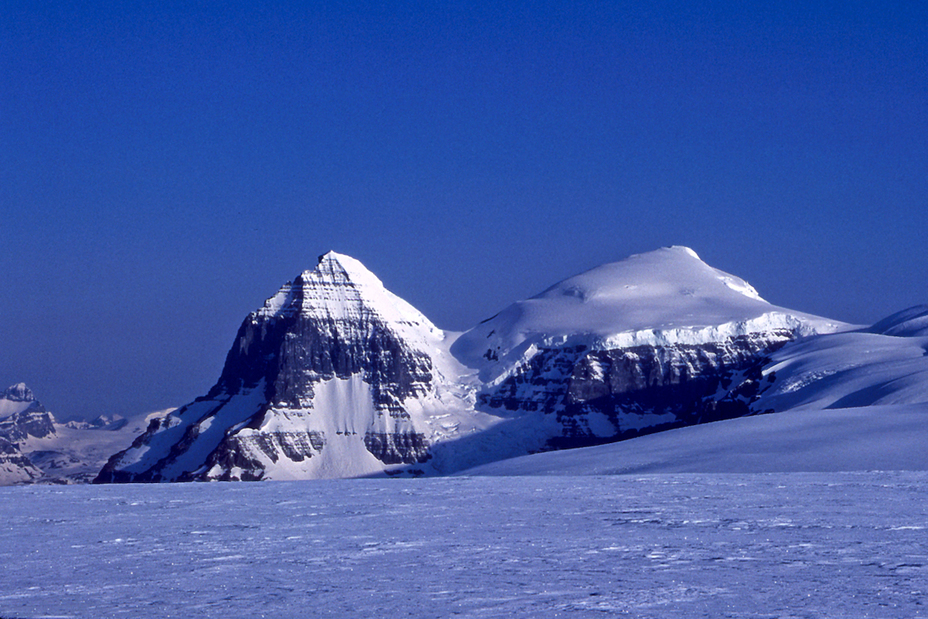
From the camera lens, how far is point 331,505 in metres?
25.5

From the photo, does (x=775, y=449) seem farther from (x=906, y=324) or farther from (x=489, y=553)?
(x=906, y=324)

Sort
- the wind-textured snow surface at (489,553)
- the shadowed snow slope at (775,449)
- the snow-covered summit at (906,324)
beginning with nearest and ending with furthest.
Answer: the wind-textured snow surface at (489,553), the shadowed snow slope at (775,449), the snow-covered summit at (906,324)

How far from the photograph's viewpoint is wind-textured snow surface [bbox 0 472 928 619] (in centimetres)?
1425

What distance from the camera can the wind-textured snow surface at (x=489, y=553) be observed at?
14250mm

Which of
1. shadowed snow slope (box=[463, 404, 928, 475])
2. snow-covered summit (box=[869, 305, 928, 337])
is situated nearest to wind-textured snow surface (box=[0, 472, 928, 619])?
shadowed snow slope (box=[463, 404, 928, 475])

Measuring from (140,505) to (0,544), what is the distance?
6.12 metres

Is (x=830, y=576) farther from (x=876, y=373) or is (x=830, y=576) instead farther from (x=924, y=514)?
(x=876, y=373)

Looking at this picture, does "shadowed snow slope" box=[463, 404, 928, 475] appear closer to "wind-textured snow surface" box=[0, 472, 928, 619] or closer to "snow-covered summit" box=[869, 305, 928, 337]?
"wind-textured snow surface" box=[0, 472, 928, 619]

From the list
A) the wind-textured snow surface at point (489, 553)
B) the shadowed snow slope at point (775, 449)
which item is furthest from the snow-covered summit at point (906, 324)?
the wind-textured snow surface at point (489, 553)

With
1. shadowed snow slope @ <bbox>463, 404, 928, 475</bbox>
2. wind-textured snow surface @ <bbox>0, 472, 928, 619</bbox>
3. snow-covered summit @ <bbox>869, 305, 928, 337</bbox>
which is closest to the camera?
wind-textured snow surface @ <bbox>0, 472, 928, 619</bbox>

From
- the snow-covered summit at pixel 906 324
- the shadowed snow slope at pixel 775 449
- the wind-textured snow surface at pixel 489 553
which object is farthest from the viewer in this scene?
the snow-covered summit at pixel 906 324

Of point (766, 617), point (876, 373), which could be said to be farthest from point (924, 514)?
point (876, 373)

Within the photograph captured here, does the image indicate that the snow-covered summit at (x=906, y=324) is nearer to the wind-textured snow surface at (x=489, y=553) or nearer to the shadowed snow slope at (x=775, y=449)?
the shadowed snow slope at (x=775, y=449)

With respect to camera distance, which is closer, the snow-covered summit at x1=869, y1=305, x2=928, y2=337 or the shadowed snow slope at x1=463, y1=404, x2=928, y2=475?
the shadowed snow slope at x1=463, y1=404, x2=928, y2=475
